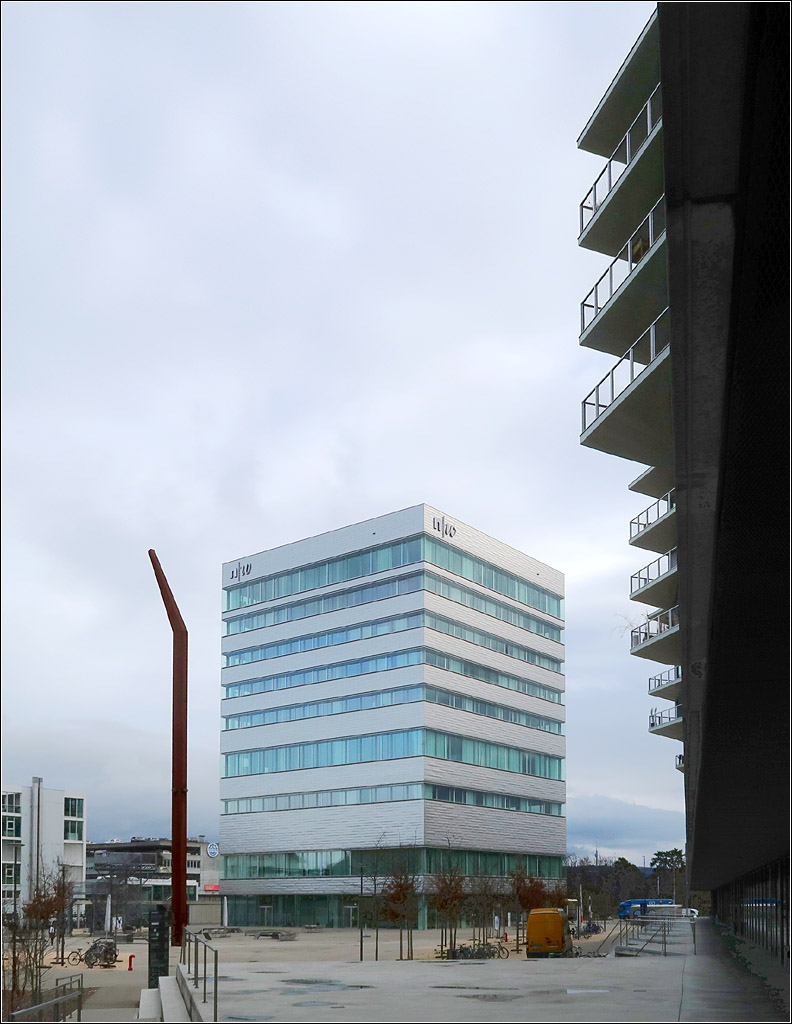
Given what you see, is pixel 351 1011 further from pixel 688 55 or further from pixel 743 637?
pixel 688 55

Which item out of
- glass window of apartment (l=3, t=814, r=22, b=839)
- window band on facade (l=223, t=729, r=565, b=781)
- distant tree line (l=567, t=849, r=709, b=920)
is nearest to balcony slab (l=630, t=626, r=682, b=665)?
window band on facade (l=223, t=729, r=565, b=781)


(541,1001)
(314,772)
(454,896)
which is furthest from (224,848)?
(541,1001)

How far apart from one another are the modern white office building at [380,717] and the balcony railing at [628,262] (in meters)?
52.8

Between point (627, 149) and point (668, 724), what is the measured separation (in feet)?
70.1

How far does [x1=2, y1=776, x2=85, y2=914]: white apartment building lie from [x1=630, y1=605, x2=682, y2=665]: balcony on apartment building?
4193 inches

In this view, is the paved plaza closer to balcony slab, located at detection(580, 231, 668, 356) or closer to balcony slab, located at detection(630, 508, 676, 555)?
balcony slab, located at detection(630, 508, 676, 555)

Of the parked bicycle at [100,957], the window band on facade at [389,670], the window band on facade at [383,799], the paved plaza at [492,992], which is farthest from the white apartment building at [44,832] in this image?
the paved plaza at [492,992]

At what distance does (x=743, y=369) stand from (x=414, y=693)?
71.5 metres

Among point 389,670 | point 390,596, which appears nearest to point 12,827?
point 389,670

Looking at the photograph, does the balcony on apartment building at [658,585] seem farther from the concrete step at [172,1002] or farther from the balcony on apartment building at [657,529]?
the concrete step at [172,1002]

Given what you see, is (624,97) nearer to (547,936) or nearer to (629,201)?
(629,201)

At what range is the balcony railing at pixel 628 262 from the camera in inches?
969

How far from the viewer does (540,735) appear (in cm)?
9362

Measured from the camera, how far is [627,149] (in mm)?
28094
